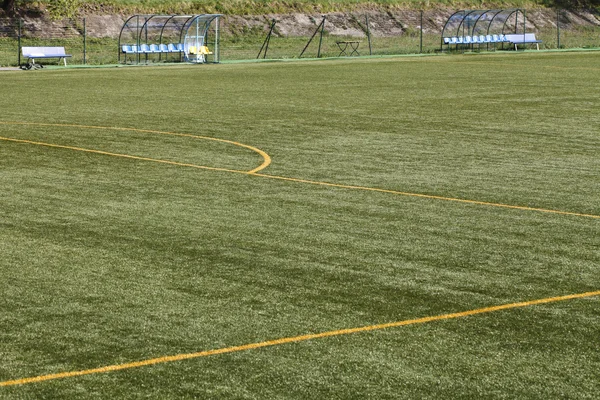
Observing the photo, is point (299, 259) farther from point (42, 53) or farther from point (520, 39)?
point (520, 39)

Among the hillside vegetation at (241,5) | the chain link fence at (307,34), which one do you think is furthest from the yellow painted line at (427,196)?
the hillside vegetation at (241,5)

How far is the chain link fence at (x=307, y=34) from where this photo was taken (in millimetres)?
61750

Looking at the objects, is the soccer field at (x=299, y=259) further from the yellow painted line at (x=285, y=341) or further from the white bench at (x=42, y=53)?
the white bench at (x=42, y=53)

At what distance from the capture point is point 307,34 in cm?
7719

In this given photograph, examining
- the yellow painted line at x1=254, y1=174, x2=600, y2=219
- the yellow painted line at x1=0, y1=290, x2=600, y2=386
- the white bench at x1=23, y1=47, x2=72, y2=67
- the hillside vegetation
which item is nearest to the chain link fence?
the hillside vegetation

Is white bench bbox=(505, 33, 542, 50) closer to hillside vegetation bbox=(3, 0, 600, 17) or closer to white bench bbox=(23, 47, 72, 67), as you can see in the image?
hillside vegetation bbox=(3, 0, 600, 17)

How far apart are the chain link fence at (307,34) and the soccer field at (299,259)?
3558 cm

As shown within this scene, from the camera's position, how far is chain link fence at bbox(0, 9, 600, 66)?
61750 millimetres

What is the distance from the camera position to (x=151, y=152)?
1817 centimetres

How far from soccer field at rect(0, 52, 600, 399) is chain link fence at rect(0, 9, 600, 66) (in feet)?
117

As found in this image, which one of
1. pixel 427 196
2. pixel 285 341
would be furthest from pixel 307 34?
pixel 285 341

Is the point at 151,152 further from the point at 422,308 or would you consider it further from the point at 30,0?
the point at 30,0

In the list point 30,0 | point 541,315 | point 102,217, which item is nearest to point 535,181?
point 102,217

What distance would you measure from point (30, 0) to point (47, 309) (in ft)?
204
